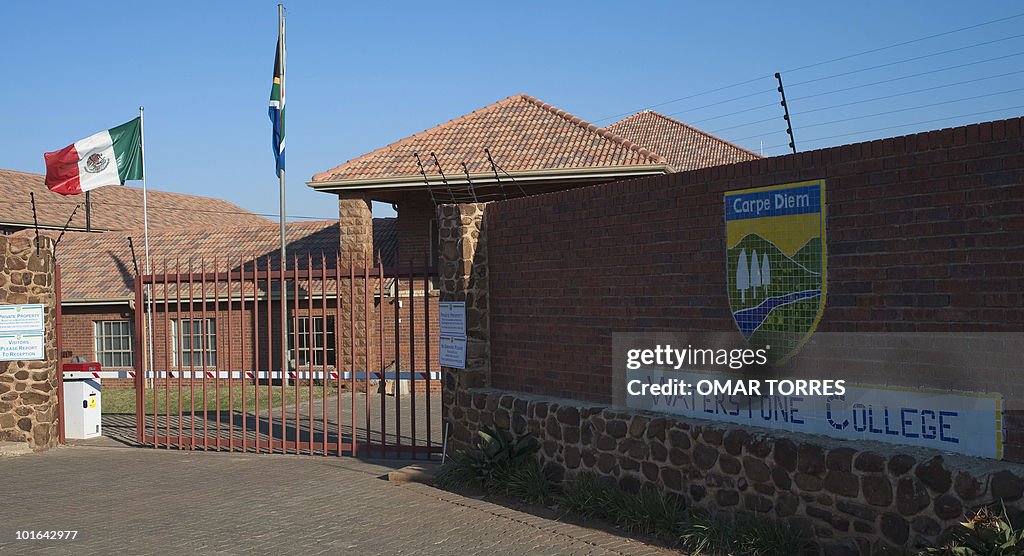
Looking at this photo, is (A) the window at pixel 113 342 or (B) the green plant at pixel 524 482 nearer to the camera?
(B) the green plant at pixel 524 482

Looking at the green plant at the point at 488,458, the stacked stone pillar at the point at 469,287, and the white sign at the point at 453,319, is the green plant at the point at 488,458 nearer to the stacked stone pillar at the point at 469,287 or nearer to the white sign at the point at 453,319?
the stacked stone pillar at the point at 469,287

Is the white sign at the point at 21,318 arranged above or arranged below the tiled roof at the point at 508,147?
below

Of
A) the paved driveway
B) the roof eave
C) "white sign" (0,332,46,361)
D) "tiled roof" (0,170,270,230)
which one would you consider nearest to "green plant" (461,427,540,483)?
the paved driveway

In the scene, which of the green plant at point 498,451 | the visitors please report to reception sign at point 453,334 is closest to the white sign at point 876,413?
the green plant at point 498,451

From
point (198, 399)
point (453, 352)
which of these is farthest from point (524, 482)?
point (198, 399)

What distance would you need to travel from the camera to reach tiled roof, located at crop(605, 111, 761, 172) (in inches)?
1403

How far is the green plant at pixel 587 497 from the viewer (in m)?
8.55

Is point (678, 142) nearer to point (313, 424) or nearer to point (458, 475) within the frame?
point (313, 424)

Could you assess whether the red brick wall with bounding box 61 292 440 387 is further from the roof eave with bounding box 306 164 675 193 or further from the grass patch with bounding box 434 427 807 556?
the grass patch with bounding box 434 427 807 556

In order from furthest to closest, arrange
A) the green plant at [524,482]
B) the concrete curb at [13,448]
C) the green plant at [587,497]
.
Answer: the concrete curb at [13,448] → the green plant at [524,482] → the green plant at [587,497]

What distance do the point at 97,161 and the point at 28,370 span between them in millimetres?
11409

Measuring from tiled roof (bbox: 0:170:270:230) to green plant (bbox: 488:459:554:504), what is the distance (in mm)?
24910

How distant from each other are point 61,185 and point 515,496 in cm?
1806

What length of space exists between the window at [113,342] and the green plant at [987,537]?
2527cm
